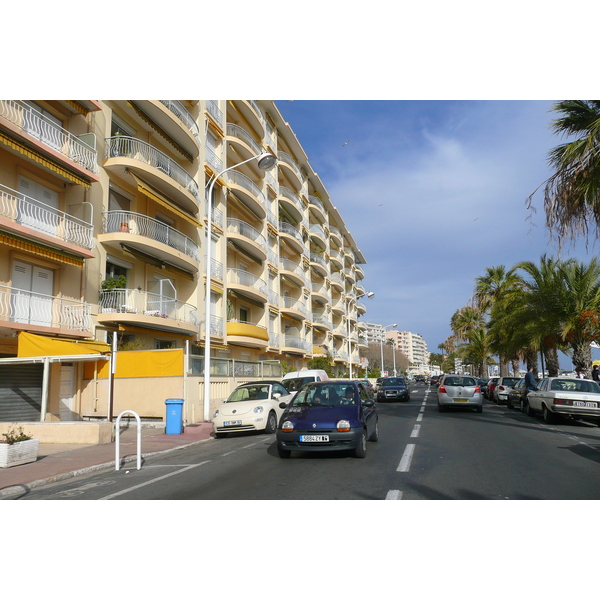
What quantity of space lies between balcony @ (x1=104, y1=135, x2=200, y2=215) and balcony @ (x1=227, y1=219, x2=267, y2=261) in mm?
5101

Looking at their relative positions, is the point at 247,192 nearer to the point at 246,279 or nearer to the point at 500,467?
the point at 246,279

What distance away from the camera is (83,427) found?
1317 centimetres

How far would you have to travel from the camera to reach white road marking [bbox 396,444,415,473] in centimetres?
823

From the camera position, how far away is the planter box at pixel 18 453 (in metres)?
9.80

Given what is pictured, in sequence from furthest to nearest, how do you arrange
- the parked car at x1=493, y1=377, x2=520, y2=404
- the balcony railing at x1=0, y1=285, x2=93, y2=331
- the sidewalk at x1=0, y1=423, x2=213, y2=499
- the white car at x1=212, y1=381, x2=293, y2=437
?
the parked car at x1=493, y1=377, x2=520, y2=404
the balcony railing at x1=0, y1=285, x2=93, y2=331
the white car at x1=212, y1=381, x2=293, y2=437
the sidewalk at x1=0, y1=423, x2=213, y2=499

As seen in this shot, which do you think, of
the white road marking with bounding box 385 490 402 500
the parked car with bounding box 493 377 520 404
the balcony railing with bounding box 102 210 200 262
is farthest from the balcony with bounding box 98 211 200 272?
the parked car with bounding box 493 377 520 404

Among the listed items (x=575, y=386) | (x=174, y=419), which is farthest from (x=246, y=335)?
(x=575, y=386)

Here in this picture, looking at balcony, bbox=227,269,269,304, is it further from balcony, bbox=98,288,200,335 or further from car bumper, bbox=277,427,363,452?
car bumper, bbox=277,427,363,452

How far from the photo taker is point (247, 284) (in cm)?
3359

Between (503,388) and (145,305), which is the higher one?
(145,305)

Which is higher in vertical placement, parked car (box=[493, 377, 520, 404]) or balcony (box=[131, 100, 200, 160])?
balcony (box=[131, 100, 200, 160])

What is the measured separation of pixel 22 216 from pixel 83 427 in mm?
7545

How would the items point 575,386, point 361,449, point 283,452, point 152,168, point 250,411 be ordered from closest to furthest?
point 361,449, point 283,452, point 250,411, point 575,386, point 152,168

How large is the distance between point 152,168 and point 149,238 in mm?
2947
